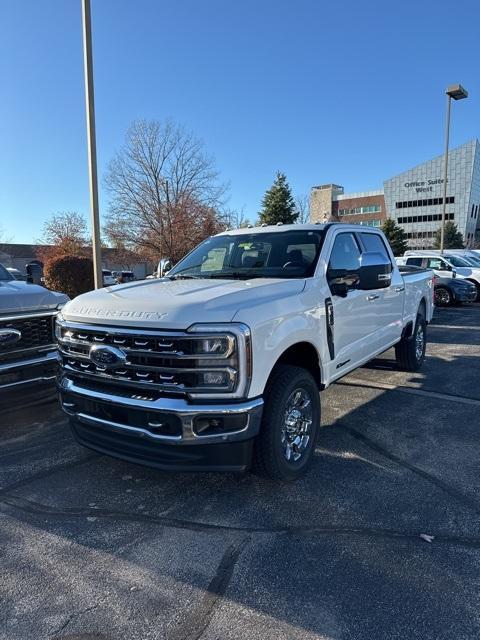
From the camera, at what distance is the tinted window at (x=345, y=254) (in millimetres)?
4468

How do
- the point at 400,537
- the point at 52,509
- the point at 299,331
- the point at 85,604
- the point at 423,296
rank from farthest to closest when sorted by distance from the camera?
1. the point at 423,296
2. the point at 299,331
3. the point at 52,509
4. the point at 400,537
5. the point at 85,604

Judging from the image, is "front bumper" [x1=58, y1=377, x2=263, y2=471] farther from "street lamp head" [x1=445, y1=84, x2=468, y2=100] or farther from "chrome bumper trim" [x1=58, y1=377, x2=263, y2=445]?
"street lamp head" [x1=445, y1=84, x2=468, y2=100]

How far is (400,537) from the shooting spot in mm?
2893

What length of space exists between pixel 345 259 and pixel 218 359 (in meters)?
2.34

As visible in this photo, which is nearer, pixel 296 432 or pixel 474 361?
pixel 296 432

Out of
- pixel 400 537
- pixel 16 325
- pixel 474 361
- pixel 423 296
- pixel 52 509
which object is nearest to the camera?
pixel 400 537

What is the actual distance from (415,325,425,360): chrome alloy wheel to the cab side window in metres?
2.66

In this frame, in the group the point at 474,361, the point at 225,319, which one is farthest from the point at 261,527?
the point at 474,361

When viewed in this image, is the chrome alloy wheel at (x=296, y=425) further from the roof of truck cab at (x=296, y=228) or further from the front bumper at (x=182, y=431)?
the roof of truck cab at (x=296, y=228)

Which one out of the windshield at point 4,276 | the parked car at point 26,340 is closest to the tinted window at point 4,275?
the windshield at point 4,276

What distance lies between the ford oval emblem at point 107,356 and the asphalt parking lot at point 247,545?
1020 millimetres

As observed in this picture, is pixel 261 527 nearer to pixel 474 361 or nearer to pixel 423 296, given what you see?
pixel 423 296

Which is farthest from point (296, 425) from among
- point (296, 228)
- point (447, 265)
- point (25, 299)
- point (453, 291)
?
point (447, 265)

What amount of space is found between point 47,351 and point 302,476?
2.81 m
